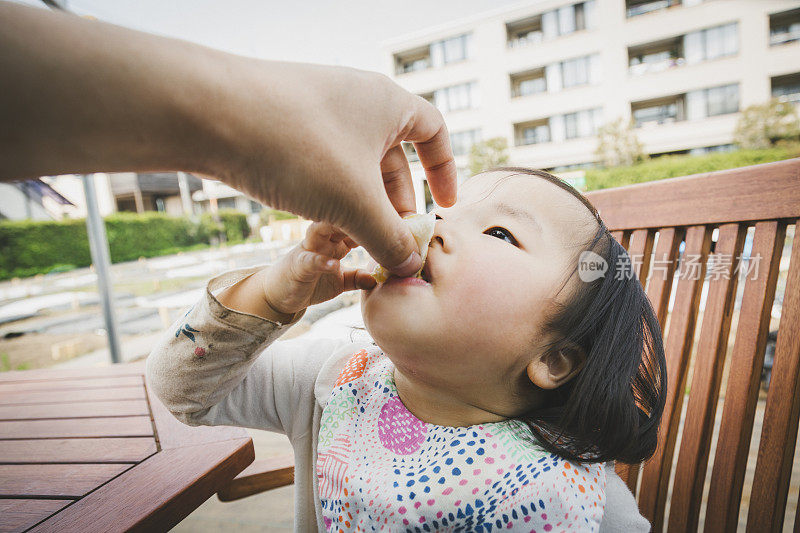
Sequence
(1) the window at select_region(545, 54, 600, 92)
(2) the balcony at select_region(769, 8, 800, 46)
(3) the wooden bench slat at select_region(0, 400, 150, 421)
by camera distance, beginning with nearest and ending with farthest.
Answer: (3) the wooden bench slat at select_region(0, 400, 150, 421)
(2) the balcony at select_region(769, 8, 800, 46)
(1) the window at select_region(545, 54, 600, 92)

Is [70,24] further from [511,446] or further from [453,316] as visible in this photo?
[511,446]

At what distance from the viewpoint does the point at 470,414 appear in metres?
0.94

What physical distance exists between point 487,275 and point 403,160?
0.28m

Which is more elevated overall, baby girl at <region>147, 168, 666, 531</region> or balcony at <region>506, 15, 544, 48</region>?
balcony at <region>506, 15, 544, 48</region>

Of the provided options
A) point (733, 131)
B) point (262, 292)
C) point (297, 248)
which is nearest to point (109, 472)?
point (262, 292)

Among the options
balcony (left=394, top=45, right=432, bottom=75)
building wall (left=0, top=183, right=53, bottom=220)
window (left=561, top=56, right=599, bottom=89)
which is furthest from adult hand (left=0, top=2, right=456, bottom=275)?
balcony (left=394, top=45, right=432, bottom=75)

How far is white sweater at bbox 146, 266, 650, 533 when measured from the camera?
3.01ft

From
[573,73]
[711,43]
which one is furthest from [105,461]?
[711,43]

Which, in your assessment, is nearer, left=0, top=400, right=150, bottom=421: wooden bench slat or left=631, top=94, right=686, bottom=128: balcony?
left=0, top=400, right=150, bottom=421: wooden bench slat

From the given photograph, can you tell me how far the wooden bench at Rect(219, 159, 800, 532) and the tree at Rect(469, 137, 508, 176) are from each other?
17.7m

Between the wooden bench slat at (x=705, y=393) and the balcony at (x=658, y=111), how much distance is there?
22.2 metres

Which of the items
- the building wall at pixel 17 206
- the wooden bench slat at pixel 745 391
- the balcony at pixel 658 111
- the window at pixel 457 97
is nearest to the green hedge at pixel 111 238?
the building wall at pixel 17 206

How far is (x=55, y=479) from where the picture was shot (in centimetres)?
94

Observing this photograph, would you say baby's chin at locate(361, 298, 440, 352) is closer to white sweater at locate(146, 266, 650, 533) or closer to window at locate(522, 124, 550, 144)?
white sweater at locate(146, 266, 650, 533)
